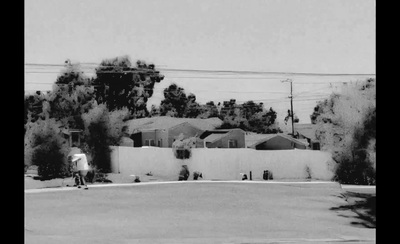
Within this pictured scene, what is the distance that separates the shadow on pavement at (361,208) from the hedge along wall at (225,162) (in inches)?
584

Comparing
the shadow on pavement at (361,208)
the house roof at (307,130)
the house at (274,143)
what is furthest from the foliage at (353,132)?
the house roof at (307,130)

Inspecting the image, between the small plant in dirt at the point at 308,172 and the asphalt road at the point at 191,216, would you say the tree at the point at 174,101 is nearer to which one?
the small plant in dirt at the point at 308,172

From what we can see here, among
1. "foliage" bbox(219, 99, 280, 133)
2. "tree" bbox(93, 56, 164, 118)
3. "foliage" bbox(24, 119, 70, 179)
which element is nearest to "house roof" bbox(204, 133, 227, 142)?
"foliage" bbox(219, 99, 280, 133)

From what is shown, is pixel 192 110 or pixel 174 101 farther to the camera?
pixel 174 101

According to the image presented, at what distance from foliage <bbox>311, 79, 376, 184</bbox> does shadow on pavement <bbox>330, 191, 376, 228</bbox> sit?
116cm

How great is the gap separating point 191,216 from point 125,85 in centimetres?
Answer: 5945

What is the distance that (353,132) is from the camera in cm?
2570

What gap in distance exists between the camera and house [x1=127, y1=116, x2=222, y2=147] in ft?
206

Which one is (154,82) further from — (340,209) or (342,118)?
(340,209)

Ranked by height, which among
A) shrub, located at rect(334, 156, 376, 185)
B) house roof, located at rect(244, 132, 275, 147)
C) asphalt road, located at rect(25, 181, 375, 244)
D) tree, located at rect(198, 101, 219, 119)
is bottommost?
asphalt road, located at rect(25, 181, 375, 244)

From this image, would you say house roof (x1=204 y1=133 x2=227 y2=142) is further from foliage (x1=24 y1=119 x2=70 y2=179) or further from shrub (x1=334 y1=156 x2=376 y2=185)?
shrub (x1=334 y1=156 x2=376 y2=185)

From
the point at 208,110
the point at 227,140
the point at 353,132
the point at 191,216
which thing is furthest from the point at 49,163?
the point at 208,110

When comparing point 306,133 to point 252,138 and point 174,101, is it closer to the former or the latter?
point 252,138
